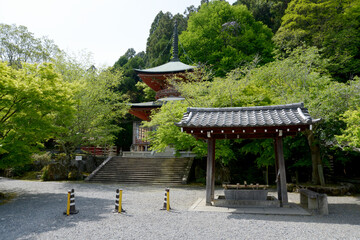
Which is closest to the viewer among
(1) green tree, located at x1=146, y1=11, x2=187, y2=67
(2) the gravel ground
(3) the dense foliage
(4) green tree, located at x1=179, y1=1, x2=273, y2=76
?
(2) the gravel ground

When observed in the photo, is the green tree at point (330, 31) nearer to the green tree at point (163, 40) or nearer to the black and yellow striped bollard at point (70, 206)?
the green tree at point (163, 40)

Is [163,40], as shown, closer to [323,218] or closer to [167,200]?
[167,200]

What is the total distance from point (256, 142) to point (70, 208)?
9450mm

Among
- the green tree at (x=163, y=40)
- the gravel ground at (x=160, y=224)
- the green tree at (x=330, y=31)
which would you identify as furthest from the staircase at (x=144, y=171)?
the green tree at (x=163, y=40)

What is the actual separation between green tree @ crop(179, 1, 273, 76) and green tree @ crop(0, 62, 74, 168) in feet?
55.7

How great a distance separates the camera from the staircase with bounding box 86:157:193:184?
16750 millimetres

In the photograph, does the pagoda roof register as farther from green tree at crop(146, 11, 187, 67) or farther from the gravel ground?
the gravel ground

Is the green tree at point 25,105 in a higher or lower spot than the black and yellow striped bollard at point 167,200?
higher

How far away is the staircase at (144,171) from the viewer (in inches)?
659

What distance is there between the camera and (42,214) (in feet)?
24.5

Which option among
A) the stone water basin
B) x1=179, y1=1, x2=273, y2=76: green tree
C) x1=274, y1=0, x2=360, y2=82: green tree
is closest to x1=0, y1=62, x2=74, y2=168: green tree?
the stone water basin

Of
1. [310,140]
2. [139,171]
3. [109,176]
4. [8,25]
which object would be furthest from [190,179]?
[8,25]

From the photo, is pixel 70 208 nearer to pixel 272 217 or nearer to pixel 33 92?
pixel 33 92

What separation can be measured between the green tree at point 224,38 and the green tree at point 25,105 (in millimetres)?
16990
